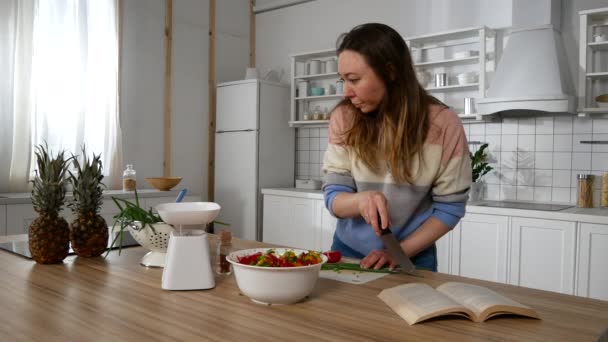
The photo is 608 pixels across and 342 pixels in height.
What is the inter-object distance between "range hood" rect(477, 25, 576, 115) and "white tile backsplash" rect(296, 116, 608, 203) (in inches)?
12.1

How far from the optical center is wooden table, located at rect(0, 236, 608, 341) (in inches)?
38.4

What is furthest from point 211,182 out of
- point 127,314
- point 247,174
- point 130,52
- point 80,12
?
point 127,314

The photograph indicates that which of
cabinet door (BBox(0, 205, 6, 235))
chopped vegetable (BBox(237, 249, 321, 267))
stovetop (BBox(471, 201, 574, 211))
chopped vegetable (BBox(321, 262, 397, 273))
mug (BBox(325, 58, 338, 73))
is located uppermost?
mug (BBox(325, 58, 338, 73))

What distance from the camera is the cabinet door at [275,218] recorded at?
4.54m

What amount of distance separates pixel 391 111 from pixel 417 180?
22 cm

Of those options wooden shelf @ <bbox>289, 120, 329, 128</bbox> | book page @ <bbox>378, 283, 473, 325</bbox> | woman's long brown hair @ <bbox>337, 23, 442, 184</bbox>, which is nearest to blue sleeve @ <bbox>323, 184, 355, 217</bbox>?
woman's long brown hair @ <bbox>337, 23, 442, 184</bbox>

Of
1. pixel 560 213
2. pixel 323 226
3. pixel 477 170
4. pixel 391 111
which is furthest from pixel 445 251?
pixel 391 111

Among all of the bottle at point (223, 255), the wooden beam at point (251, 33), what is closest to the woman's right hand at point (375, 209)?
the bottle at point (223, 255)

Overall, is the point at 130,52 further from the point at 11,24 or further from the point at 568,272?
the point at 568,272

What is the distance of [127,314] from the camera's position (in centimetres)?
109

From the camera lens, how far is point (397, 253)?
1.44 metres

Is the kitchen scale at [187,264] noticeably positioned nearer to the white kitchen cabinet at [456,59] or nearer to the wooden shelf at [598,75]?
the white kitchen cabinet at [456,59]

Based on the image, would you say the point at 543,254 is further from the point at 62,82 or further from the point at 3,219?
the point at 62,82

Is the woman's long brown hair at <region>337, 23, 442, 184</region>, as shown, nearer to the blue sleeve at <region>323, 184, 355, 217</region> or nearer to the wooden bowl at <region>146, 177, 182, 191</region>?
the blue sleeve at <region>323, 184, 355, 217</region>
